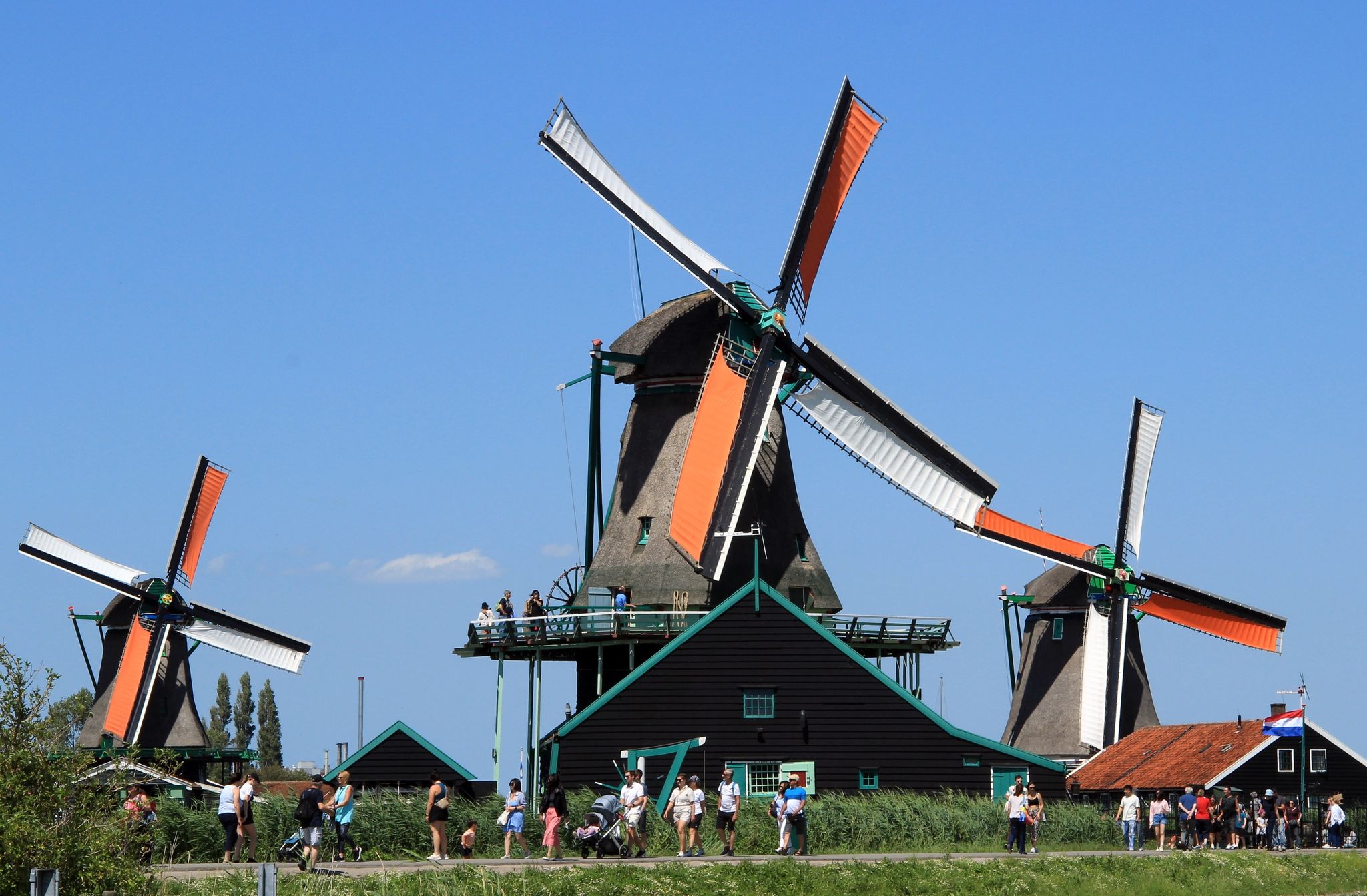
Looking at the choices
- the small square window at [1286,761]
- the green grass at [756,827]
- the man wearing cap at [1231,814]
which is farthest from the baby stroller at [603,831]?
the small square window at [1286,761]

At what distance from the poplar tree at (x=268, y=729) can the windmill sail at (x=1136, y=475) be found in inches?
A: 2099

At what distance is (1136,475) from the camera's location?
5147 cm

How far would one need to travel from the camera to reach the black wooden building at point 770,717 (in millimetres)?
36750

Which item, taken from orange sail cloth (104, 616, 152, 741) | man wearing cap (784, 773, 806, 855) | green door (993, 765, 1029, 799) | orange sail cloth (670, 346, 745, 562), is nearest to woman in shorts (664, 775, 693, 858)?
man wearing cap (784, 773, 806, 855)

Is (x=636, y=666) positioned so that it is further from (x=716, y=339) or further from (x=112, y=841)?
(x=112, y=841)

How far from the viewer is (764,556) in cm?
4106

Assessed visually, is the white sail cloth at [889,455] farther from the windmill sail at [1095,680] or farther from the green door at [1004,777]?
the windmill sail at [1095,680]

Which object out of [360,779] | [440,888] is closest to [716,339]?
[360,779]

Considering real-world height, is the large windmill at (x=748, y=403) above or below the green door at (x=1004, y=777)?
above

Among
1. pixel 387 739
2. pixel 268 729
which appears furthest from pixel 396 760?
pixel 268 729

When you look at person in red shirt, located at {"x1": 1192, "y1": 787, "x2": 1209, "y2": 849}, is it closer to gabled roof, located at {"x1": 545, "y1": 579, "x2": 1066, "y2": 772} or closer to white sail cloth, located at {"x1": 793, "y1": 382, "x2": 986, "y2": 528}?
gabled roof, located at {"x1": 545, "y1": 579, "x2": 1066, "y2": 772}

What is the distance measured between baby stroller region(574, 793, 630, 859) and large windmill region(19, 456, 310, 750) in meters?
25.9

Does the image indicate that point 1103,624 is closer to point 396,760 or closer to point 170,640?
point 396,760

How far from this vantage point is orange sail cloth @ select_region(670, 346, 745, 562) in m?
37.6
